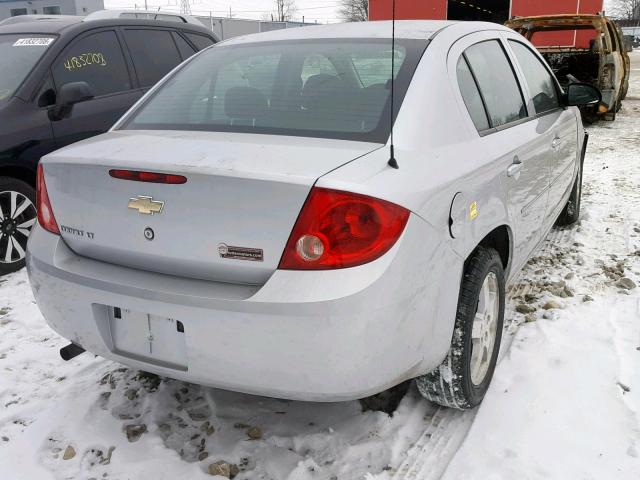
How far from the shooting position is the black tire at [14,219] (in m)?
4.21

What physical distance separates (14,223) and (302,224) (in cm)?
329

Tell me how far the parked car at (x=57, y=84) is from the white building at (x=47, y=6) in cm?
3478

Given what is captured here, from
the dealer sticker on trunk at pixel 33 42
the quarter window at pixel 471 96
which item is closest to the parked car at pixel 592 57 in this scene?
the quarter window at pixel 471 96

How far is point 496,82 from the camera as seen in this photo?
2.98 m

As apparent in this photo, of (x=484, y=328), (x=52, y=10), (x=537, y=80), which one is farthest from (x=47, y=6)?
(x=484, y=328)

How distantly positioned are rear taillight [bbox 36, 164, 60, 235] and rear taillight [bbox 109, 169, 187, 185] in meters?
0.43

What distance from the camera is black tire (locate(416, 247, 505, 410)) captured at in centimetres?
231

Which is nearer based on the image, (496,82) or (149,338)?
(149,338)

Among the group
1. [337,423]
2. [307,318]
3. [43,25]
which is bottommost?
[337,423]

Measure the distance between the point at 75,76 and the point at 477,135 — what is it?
3.62m

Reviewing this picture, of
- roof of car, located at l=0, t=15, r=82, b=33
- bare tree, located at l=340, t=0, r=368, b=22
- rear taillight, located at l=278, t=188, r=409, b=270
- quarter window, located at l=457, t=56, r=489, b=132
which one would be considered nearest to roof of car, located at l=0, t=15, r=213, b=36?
roof of car, located at l=0, t=15, r=82, b=33

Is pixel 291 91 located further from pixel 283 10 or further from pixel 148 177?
pixel 283 10

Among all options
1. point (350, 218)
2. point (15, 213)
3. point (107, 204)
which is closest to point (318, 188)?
point (350, 218)

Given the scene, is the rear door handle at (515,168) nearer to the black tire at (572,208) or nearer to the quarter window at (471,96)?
the quarter window at (471,96)
